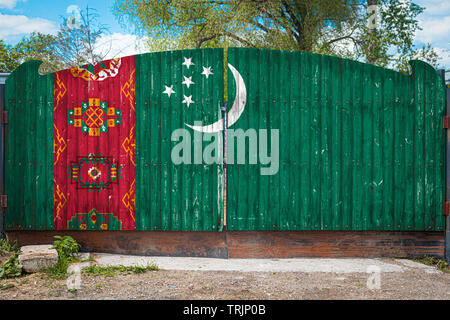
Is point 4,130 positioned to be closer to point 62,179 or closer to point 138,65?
point 62,179

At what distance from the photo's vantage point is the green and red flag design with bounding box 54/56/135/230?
17.2 feet

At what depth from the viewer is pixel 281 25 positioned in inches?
488

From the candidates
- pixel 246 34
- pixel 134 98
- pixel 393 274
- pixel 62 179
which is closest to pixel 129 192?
pixel 62 179

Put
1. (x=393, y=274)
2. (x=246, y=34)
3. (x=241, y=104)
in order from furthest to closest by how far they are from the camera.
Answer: (x=246, y=34) < (x=241, y=104) < (x=393, y=274)

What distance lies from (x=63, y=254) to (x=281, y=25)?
10.2m

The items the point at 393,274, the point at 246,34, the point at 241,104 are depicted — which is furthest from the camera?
the point at 246,34

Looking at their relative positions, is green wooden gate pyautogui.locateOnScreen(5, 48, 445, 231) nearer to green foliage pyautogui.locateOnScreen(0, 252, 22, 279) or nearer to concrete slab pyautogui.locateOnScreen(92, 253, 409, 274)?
concrete slab pyautogui.locateOnScreen(92, 253, 409, 274)

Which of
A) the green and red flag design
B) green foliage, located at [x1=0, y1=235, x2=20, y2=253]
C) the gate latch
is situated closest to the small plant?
green foliage, located at [x1=0, y1=235, x2=20, y2=253]

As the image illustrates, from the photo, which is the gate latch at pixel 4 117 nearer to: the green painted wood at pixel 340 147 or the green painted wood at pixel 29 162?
the green painted wood at pixel 29 162

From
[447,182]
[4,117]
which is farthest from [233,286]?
[4,117]

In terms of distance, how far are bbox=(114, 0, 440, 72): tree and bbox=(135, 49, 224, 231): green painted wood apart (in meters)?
7.12

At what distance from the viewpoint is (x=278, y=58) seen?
5273 mm

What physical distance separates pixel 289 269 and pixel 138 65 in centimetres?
342

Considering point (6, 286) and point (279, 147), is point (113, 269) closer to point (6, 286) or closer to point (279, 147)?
point (6, 286)
